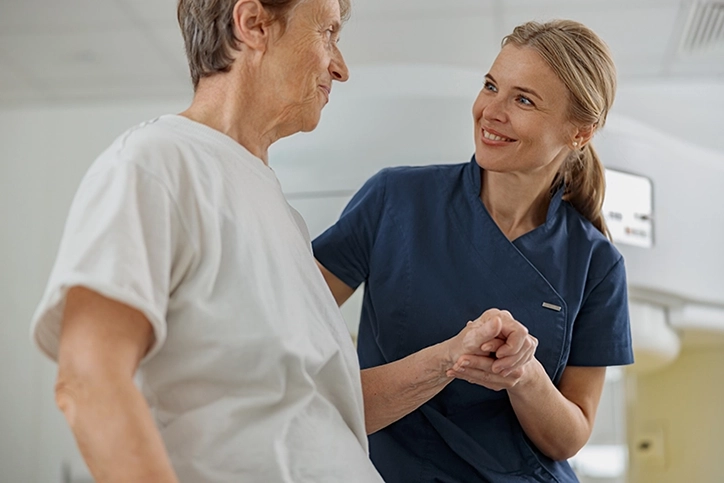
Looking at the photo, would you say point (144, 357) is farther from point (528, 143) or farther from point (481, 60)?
point (481, 60)

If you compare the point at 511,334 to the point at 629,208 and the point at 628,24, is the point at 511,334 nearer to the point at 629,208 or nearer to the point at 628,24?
the point at 629,208

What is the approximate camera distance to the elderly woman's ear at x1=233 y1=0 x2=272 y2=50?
2.81ft

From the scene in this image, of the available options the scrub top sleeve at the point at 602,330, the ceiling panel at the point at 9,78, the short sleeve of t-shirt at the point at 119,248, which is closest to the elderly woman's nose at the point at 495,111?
the scrub top sleeve at the point at 602,330

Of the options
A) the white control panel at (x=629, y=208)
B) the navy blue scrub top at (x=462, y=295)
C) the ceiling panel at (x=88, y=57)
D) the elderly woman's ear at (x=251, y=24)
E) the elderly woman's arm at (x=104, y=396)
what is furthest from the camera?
the ceiling panel at (x=88, y=57)

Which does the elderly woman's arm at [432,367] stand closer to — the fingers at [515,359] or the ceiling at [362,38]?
the fingers at [515,359]

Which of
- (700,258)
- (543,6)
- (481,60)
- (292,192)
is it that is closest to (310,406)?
(292,192)

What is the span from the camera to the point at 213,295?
0.74 m

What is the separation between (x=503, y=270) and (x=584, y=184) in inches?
7.5

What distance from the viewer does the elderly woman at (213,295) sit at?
2.11ft

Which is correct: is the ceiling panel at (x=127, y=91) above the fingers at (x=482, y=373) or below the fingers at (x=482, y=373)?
below

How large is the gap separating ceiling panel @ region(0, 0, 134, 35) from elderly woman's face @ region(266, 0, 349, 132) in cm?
175

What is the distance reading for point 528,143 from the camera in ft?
3.87

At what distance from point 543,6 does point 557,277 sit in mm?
1454

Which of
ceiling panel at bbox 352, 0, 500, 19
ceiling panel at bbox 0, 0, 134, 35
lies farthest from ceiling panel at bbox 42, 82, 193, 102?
ceiling panel at bbox 352, 0, 500, 19
